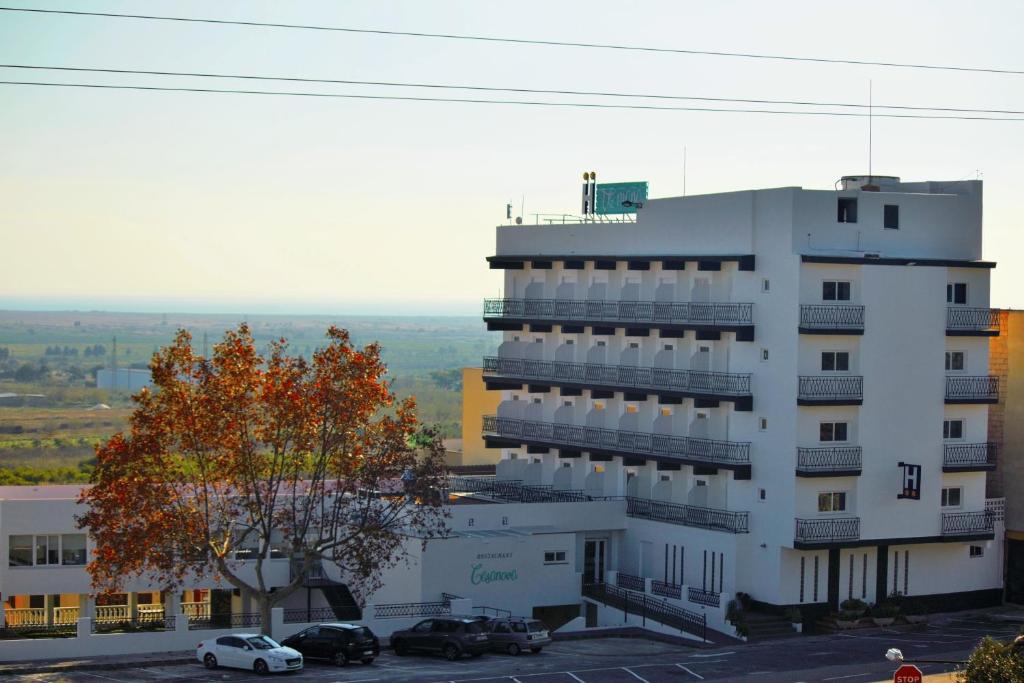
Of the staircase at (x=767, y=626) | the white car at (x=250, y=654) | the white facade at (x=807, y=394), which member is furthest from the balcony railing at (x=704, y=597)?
the white car at (x=250, y=654)

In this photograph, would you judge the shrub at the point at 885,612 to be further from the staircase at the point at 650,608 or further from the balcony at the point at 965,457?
the staircase at the point at 650,608

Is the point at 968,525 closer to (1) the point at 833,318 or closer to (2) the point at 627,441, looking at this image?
(1) the point at 833,318

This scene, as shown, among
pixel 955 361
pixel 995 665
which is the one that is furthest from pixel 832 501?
pixel 995 665

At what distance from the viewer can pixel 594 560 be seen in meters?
80.9

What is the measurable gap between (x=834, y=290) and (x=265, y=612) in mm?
28787

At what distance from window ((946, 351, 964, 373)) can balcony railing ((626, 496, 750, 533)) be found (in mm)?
11819

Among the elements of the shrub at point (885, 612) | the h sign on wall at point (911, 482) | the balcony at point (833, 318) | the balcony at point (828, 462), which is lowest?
the shrub at point (885, 612)

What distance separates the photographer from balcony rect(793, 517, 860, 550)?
7212cm

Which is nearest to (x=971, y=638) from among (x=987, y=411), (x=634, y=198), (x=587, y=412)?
(x=987, y=411)

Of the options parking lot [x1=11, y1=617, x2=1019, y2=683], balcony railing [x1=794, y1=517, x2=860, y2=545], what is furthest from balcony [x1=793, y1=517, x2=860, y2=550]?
parking lot [x1=11, y1=617, x2=1019, y2=683]

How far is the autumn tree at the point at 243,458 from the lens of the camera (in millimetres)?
60062

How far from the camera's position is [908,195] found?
7681cm

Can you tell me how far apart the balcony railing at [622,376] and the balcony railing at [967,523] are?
1080 centimetres

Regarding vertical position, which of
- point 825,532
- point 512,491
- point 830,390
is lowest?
point 825,532
